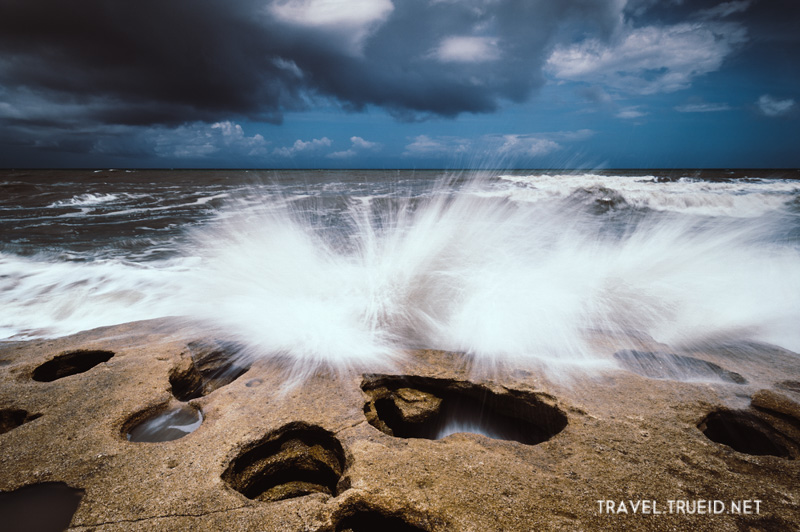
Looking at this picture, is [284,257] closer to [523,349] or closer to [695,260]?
[523,349]

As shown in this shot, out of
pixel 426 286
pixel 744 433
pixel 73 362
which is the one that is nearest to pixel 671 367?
pixel 744 433

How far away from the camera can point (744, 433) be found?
1.75m

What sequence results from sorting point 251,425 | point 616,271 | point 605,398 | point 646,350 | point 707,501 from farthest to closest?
point 616,271
point 646,350
point 605,398
point 251,425
point 707,501

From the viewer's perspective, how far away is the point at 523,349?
2.51 m

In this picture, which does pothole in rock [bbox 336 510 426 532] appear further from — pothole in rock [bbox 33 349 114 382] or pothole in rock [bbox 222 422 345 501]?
pothole in rock [bbox 33 349 114 382]

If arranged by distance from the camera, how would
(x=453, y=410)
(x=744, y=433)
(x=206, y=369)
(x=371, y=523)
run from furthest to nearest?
1. (x=206, y=369)
2. (x=453, y=410)
3. (x=744, y=433)
4. (x=371, y=523)

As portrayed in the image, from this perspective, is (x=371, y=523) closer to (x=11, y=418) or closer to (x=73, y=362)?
(x=11, y=418)

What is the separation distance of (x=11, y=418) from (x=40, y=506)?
0.84 m

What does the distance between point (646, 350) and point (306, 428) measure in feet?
7.41

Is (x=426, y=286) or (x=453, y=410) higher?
(x=426, y=286)

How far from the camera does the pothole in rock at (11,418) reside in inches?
71.7

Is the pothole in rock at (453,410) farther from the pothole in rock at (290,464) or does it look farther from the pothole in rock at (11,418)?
the pothole in rock at (11,418)

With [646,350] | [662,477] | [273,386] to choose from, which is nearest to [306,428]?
[273,386]

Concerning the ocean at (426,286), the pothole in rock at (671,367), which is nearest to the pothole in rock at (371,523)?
the ocean at (426,286)
